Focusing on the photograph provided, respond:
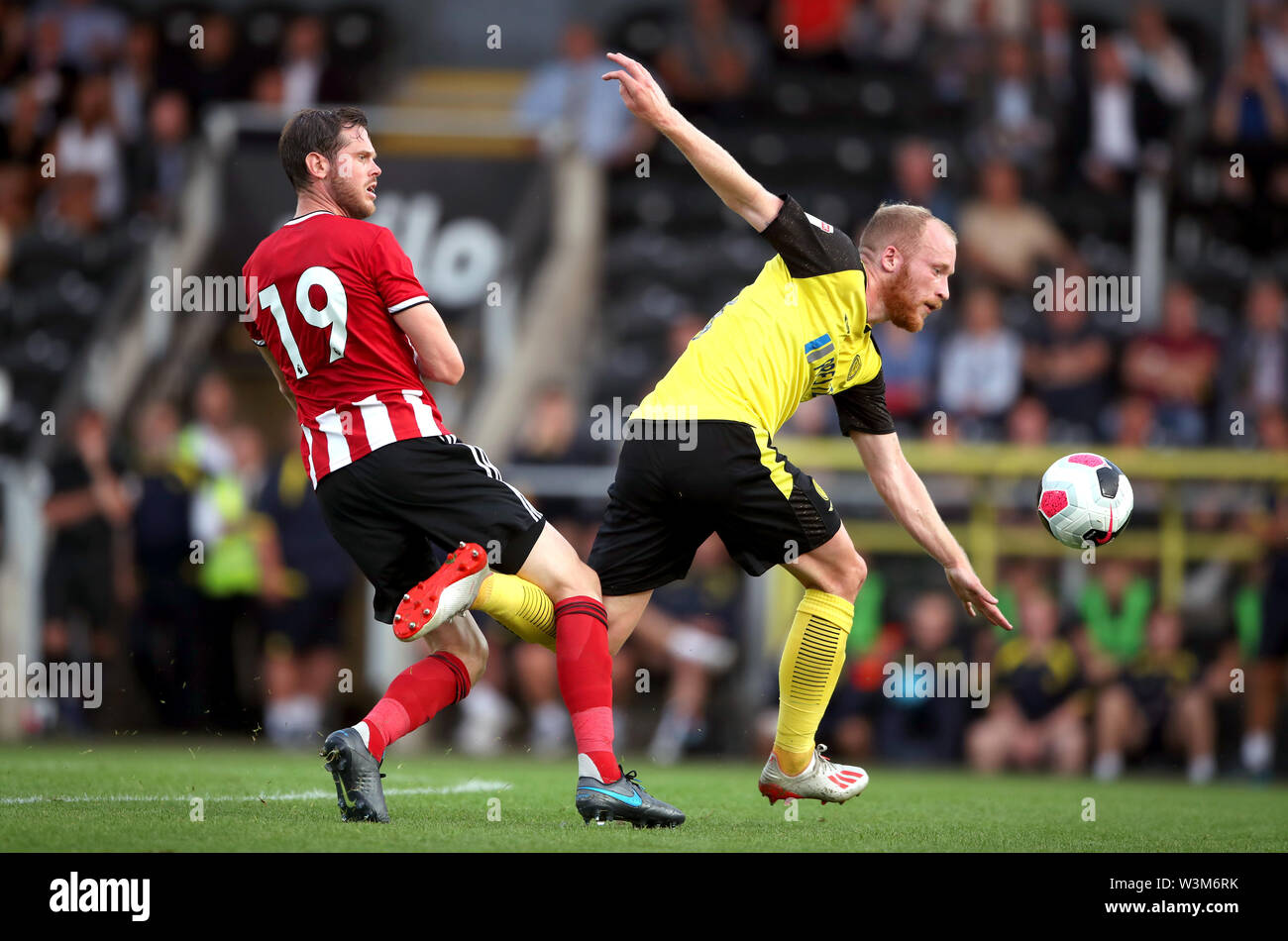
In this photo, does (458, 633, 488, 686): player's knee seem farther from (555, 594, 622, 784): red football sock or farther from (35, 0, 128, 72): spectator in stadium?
(35, 0, 128, 72): spectator in stadium

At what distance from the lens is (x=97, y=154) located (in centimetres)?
1409

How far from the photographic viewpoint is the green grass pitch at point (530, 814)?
14.8ft

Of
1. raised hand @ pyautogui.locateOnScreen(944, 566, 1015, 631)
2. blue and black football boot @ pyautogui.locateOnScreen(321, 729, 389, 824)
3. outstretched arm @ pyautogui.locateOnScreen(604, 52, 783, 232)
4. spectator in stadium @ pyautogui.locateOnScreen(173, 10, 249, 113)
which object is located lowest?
blue and black football boot @ pyautogui.locateOnScreen(321, 729, 389, 824)

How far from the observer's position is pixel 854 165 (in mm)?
13844

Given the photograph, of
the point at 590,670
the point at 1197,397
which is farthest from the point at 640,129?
the point at 590,670

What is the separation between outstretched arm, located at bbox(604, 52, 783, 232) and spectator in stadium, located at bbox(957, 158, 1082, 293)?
7.91 meters

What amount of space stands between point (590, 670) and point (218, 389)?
729 centimetres

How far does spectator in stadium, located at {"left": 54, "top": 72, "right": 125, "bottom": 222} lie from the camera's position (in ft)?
46.2

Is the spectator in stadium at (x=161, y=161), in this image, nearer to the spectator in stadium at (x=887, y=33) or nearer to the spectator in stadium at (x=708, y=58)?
the spectator in stadium at (x=708, y=58)

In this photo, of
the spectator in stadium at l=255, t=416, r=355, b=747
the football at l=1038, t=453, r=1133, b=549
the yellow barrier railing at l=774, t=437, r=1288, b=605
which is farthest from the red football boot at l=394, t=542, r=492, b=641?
the spectator in stadium at l=255, t=416, r=355, b=747

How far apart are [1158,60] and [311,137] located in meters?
10.7

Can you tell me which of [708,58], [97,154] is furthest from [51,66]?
[708,58]

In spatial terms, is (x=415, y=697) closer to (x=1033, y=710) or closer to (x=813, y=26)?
(x=1033, y=710)

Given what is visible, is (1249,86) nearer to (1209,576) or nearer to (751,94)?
(751,94)
